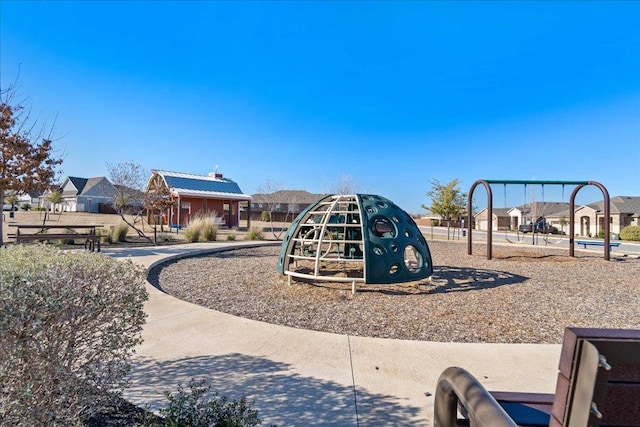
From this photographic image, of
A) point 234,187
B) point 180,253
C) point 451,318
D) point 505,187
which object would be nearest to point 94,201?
point 234,187

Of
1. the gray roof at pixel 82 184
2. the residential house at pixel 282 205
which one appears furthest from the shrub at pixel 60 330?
the gray roof at pixel 82 184

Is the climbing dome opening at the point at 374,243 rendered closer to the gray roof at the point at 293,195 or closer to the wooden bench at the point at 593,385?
the wooden bench at the point at 593,385

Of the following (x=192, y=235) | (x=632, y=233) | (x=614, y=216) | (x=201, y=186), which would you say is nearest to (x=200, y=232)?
(x=192, y=235)

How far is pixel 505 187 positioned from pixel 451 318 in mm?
12033

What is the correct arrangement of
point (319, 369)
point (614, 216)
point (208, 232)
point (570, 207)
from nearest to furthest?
point (319, 369) → point (570, 207) → point (208, 232) → point (614, 216)

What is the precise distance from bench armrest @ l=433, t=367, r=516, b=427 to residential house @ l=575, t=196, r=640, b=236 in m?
50.1

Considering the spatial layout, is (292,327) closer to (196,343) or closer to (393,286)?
(196,343)

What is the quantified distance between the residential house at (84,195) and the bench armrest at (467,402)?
53844mm

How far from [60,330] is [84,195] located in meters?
56.0

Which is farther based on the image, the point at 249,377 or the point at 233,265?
the point at 233,265

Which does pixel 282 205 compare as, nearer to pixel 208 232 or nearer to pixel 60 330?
pixel 208 232

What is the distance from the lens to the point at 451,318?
5.38 meters

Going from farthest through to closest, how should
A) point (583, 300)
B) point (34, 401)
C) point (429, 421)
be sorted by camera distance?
point (583, 300), point (429, 421), point (34, 401)

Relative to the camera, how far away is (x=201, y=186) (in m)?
30.1
